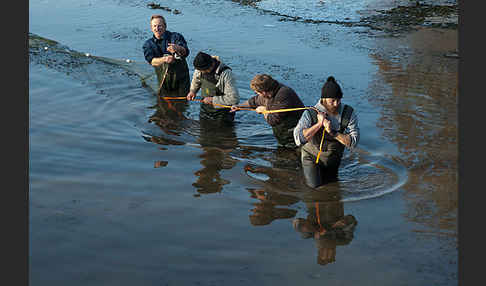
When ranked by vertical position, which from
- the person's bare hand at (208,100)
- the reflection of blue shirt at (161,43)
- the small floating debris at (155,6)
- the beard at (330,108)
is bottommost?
the beard at (330,108)

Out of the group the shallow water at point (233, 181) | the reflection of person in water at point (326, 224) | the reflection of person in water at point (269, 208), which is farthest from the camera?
the reflection of person in water at point (269, 208)

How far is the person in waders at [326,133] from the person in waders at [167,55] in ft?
12.6

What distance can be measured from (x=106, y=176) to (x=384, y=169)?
387 centimetres

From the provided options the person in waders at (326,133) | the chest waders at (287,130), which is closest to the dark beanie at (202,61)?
the chest waders at (287,130)

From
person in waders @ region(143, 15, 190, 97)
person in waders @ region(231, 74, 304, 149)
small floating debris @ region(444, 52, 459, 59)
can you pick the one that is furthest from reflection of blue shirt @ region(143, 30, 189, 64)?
small floating debris @ region(444, 52, 459, 59)

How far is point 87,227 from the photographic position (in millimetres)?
5613

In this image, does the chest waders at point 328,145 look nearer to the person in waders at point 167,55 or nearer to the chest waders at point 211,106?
the chest waders at point 211,106

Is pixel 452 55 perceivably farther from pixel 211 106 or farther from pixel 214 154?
pixel 214 154

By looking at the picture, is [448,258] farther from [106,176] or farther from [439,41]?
[439,41]

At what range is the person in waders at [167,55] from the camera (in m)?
A: 9.24

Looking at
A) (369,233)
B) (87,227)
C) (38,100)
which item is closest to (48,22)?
(38,100)

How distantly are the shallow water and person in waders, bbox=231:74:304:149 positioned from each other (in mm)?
390

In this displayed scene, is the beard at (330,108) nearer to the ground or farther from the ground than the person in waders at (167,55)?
nearer to the ground

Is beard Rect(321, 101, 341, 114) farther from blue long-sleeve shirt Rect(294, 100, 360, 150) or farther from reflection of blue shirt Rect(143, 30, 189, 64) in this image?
reflection of blue shirt Rect(143, 30, 189, 64)
